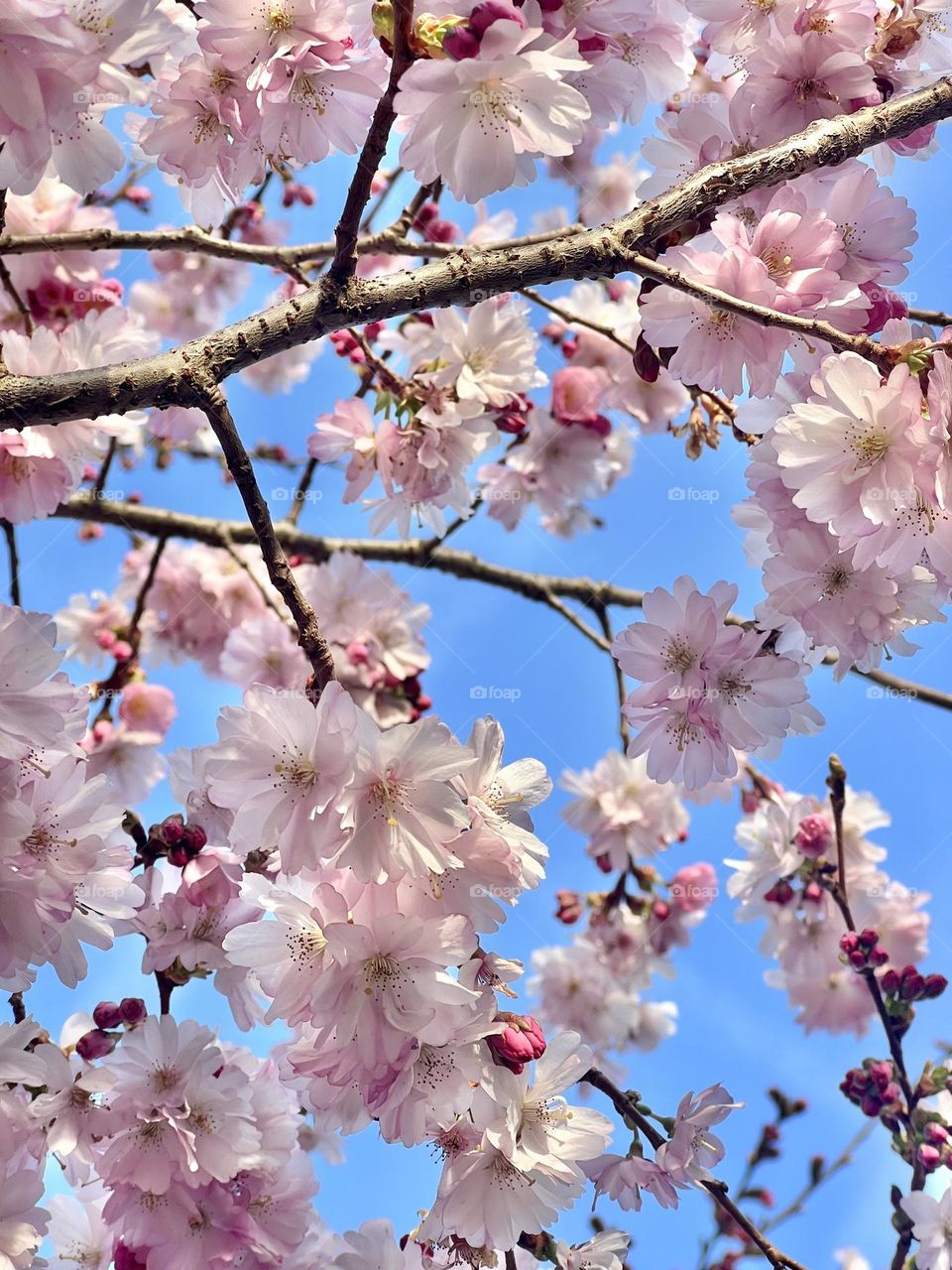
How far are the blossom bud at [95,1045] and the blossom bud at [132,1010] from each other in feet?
0.16

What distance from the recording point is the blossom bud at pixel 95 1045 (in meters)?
1.81

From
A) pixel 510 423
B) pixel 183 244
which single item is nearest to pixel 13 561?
pixel 183 244

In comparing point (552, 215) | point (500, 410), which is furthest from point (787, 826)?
point (552, 215)

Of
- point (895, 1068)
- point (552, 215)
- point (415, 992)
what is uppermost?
point (552, 215)

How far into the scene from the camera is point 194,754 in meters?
1.75

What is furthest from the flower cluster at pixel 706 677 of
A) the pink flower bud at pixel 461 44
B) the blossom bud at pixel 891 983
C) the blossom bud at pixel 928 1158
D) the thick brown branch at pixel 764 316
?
the blossom bud at pixel 928 1158

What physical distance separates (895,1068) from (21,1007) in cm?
207

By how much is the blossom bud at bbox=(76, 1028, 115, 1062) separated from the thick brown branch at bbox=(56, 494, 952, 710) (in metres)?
1.83

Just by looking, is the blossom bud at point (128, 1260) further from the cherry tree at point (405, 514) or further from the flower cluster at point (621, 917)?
the flower cluster at point (621, 917)

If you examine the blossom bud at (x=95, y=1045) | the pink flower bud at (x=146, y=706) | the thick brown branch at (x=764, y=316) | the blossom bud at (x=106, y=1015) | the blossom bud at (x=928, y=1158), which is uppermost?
the pink flower bud at (x=146, y=706)

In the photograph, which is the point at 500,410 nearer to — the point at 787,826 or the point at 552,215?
the point at 787,826

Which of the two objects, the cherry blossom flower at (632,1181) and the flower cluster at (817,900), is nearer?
the cherry blossom flower at (632,1181)

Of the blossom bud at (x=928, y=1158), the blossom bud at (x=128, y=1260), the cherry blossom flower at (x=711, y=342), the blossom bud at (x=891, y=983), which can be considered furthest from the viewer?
the blossom bud at (x=891, y=983)

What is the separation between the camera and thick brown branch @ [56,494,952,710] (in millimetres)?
3287
